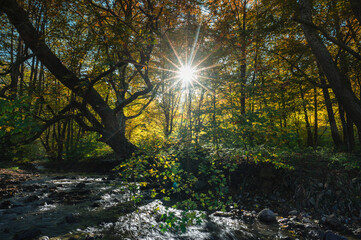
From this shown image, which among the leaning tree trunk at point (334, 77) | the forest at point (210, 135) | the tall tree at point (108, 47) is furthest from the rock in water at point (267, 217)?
the tall tree at point (108, 47)

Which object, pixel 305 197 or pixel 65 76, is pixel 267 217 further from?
pixel 65 76

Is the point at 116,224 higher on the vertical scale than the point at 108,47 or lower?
lower

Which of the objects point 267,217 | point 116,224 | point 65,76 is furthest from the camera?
point 65,76

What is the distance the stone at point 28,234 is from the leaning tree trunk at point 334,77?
392 inches

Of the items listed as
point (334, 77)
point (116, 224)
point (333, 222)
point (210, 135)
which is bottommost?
point (116, 224)

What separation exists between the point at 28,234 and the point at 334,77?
1021cm

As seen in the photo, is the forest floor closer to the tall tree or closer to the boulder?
the boulder

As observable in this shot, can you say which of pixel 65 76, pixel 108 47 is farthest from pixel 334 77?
pixel 65 76

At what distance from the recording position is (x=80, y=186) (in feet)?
31.4

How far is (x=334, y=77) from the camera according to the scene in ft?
19.8

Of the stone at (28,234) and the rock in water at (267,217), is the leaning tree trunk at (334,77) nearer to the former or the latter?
the rock in water at (267,217)

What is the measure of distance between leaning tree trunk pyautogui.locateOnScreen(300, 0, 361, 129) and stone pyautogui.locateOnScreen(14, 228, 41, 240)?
9.95 meters

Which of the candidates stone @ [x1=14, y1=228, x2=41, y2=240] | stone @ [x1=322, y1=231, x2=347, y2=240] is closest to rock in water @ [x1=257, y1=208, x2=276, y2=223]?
stone @ [x1=322, y1=231, x2=347, y2=240]

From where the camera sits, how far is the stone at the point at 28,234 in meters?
4.05
